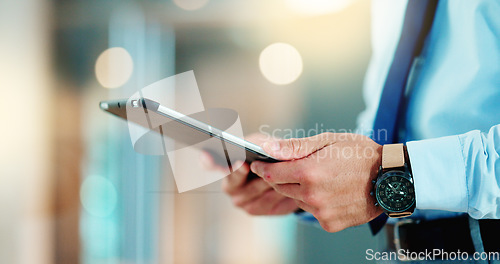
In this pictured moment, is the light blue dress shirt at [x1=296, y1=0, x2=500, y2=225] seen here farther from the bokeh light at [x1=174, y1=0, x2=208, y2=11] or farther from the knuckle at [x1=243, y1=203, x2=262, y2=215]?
the bokeh light at [x1=174, y1=0, x2=208, y2=11]

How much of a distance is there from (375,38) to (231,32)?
1649 mm

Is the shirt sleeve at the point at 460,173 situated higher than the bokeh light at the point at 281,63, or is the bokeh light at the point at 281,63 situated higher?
the bokeh light at the point at 281,63

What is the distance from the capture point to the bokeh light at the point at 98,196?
236 centimetres

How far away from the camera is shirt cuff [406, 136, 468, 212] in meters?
0.62

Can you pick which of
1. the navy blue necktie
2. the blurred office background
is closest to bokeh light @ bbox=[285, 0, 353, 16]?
the blurred office background

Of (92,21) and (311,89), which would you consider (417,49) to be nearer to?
(311,89)

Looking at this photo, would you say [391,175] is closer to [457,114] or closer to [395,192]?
[395,192]

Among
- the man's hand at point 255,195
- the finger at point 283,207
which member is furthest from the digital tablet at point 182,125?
the finger at point 283,207

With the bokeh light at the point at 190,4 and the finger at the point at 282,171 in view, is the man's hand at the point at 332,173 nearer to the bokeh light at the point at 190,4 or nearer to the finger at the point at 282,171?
the finger at the point at 282,171

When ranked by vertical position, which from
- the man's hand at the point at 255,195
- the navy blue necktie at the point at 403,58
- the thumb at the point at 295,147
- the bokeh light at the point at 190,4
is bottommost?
the man's hand at the point at 255,195

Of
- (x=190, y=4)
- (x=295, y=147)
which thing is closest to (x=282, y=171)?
(x=295, y=147)

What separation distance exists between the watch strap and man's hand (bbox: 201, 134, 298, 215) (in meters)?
0.31

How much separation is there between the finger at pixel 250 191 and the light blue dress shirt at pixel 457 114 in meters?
0.34

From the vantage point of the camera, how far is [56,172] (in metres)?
2.29
